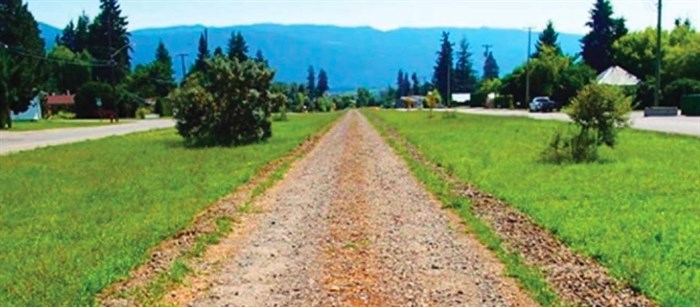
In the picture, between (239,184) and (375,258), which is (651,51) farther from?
(375,258)

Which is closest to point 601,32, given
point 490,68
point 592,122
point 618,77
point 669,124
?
point 618,77

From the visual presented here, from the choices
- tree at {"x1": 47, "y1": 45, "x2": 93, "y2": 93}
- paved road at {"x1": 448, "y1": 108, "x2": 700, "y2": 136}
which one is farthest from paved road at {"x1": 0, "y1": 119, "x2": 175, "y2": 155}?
tree at {"x1": 47, "y1": 45, "x2": 93, "y2": 93}

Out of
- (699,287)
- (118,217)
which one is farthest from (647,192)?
(118,217)

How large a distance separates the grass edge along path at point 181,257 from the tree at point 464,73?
520 feet

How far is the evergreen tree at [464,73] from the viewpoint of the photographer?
170625 millimetres

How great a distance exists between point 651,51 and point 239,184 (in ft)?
256

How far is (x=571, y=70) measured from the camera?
243ft

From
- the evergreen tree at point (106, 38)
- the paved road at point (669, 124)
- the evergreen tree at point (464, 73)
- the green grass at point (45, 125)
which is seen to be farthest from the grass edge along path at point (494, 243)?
the evergreen tree at point (464, 73)

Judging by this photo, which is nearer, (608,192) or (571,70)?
(608,192)

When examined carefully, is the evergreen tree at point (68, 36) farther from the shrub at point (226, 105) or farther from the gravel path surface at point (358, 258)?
the gravel path surface at point (358, 258)

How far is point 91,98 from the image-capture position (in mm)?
73688

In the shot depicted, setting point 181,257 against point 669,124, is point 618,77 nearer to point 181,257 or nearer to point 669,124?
point 669,124

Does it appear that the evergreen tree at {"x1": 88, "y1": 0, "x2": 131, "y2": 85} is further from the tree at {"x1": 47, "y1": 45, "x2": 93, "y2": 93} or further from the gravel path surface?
the gravel path surface

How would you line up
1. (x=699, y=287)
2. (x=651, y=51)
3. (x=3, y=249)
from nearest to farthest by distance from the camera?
(x=699, y=287) → (x=3, y=249) → (x=651, y=51)
